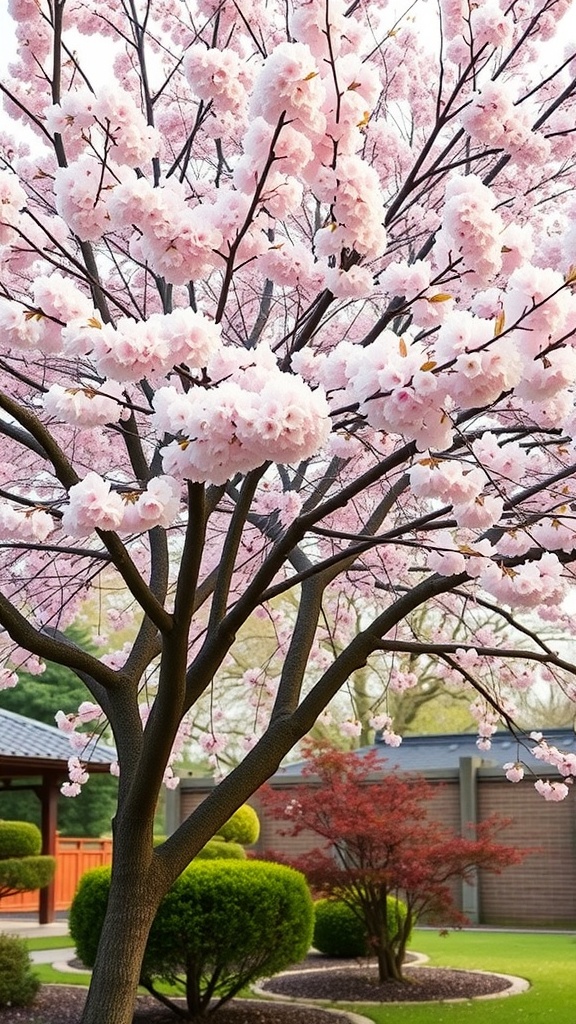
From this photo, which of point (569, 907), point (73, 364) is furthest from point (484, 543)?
point (569, 907)

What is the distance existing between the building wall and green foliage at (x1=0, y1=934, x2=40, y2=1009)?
9056mm

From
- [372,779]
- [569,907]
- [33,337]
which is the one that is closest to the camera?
[33,337]

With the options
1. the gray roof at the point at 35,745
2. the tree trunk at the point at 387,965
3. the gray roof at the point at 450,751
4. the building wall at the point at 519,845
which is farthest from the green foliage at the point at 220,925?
the gray roof at the point at 450,751

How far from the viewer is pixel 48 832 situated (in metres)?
16.9

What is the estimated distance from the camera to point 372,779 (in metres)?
18.2

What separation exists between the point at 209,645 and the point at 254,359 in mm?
2121

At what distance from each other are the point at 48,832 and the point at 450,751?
7.59 m

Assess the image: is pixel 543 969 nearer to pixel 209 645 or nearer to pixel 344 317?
pixel 344 317

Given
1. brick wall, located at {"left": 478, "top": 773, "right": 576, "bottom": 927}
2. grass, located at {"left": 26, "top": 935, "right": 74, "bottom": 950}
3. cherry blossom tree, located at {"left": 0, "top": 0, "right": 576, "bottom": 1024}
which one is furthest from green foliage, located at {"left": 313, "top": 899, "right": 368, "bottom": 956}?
brick wall, located at {"left": 478, "top": 773, "right": 576, "bottom": 927}

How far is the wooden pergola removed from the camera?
15719 mm

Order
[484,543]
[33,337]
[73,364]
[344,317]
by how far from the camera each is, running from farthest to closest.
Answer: [344,317] < [73,364] < [484,543] < [33,337]

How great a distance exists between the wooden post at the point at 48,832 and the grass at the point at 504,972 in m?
5.25

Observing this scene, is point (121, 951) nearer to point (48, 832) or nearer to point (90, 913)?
point (90, 913)

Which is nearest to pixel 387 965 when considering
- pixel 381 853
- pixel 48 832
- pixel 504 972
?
pixel 381 853
